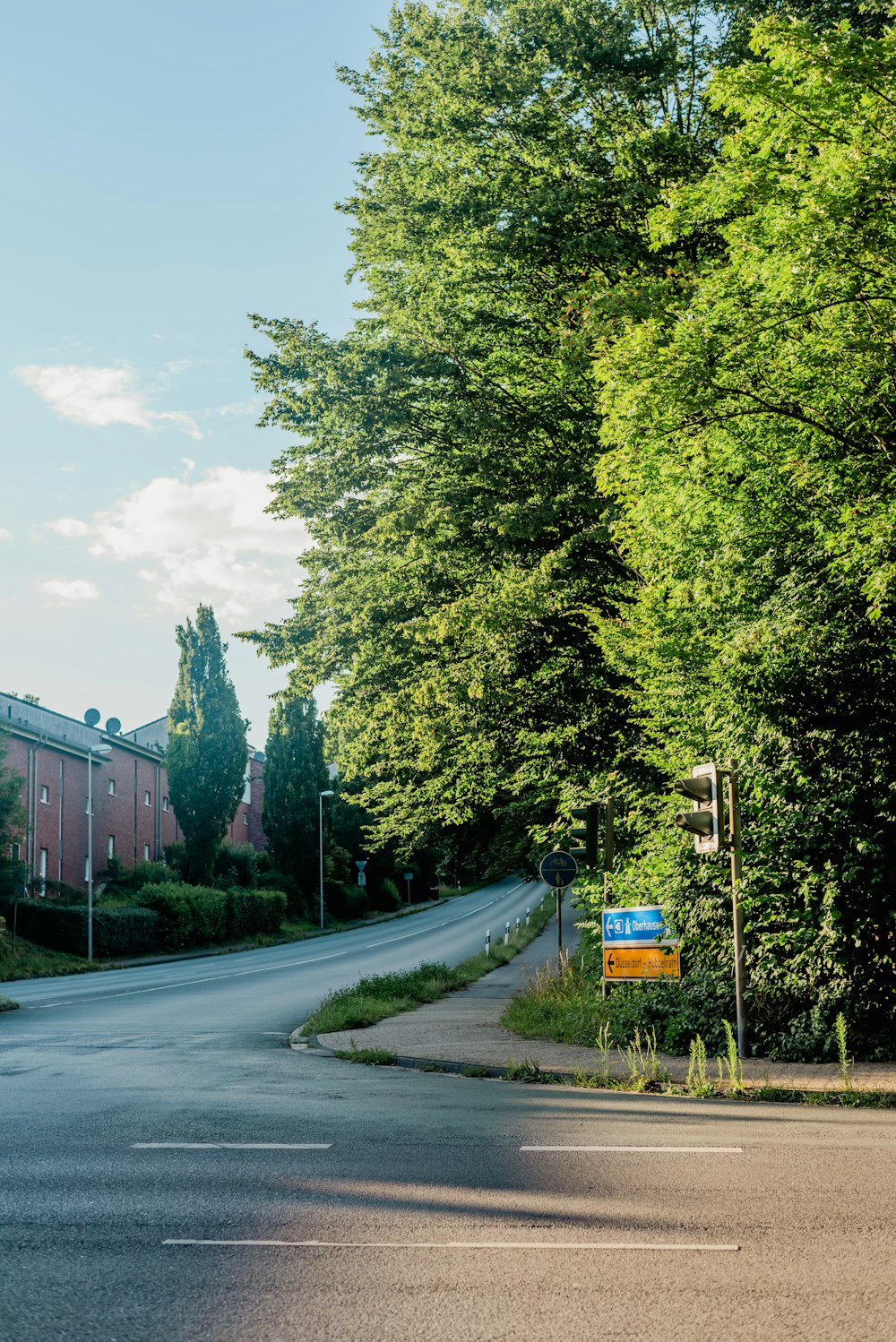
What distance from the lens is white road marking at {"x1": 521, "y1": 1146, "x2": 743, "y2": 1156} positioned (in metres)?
8.52

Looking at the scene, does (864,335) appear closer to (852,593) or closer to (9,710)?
(852,593)

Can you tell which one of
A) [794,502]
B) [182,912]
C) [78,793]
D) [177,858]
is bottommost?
[182,912]

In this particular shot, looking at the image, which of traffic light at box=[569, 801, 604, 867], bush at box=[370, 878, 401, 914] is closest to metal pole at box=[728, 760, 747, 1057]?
traffic light at box=[569, 801, 604, 867]

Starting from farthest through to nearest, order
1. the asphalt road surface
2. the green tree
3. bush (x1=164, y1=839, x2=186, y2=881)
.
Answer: bush (x1=164, y1=839, x2=186, y2=881)
the green tree
the asphalt road surface

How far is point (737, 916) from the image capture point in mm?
13492

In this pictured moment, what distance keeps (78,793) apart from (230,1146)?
47.8 m

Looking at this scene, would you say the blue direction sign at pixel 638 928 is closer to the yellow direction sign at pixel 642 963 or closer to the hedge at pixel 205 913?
the yellow direction sign at pixel 642 963

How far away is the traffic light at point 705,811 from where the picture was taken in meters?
13.5

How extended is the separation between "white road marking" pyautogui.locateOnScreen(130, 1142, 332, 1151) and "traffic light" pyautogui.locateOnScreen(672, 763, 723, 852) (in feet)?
19.6

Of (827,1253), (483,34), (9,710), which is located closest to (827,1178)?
(827,1253)

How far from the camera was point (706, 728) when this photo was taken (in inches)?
567

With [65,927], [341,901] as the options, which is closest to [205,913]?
[65,927]

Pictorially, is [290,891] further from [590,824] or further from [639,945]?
[639,945]

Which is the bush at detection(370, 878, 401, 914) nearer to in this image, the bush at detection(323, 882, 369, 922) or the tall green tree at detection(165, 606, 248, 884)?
the bush at detection(323, 882, 369, 922)
